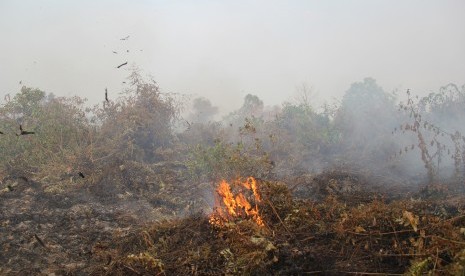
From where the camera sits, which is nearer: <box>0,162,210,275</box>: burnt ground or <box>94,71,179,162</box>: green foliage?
<box>0,162,210,275</box>: burnt ground

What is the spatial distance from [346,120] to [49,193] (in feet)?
30.7

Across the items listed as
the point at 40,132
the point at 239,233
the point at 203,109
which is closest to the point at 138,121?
the point at 40,132

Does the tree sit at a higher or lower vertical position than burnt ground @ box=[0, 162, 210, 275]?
higher

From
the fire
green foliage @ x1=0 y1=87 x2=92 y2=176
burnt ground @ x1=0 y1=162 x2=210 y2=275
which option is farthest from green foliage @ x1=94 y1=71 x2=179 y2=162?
the fire

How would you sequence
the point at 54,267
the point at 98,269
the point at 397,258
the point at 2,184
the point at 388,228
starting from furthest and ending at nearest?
the point at 2,184 → the point at 54,267 → the point at 98,269 → the point at 388,228 → the point at 397,258

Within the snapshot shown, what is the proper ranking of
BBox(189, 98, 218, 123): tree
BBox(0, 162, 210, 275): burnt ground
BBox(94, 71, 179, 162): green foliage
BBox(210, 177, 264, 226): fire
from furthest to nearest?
BBox(189, 98, 218, 123): tree → BBox(94, 71, 179, 162): green foliage → BBox(0, 162, 210, 275): burnt ground → BBox(210, 177, 264, 226): fire

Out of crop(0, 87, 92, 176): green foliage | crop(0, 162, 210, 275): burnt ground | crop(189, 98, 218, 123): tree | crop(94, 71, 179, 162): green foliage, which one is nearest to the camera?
crop(0, 162, 210, 275): burnt ground

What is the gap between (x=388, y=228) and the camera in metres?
3.79

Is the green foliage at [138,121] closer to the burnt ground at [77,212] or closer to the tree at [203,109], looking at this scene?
the burnt ground at [77,212]

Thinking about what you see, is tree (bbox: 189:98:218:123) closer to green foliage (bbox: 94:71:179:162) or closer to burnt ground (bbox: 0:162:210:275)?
green foliage (bbox: 94:71:179:162)

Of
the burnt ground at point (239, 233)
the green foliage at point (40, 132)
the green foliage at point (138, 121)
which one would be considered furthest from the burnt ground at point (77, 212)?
the green foliage at point (138, 121)

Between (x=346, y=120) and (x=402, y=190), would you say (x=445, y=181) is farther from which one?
(x=346, y=120)

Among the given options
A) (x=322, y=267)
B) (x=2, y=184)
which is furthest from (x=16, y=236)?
(x=322, y=267)

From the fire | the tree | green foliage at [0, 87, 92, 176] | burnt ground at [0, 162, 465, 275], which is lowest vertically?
burnt ground at [0, 162, 465, 275]
